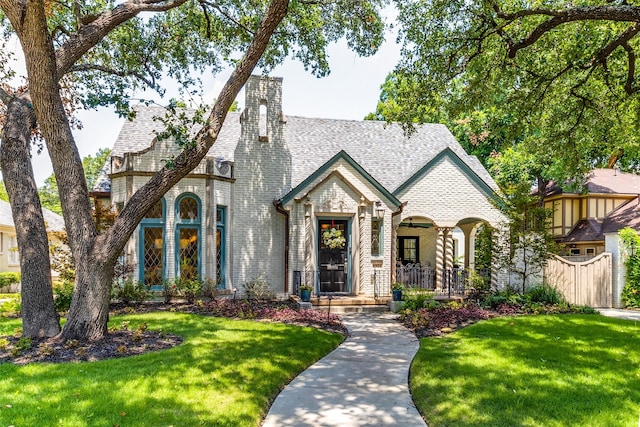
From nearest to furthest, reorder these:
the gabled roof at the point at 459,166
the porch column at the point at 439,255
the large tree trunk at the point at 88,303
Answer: the large tree trunk at the point at 88,303 → the gabled roof at the point at 459,166 → the porch column at the point at 439,255

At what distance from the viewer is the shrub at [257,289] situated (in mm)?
15969

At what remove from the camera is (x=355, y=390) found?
22.2ft

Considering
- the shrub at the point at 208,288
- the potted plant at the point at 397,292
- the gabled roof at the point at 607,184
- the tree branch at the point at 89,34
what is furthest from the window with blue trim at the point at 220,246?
the gabled roof at the point at 607,184

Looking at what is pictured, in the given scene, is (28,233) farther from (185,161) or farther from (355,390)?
(355,390)

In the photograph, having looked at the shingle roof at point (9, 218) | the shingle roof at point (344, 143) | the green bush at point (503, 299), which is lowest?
the green bush at point (503, 299)

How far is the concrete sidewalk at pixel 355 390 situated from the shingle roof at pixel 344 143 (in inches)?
374

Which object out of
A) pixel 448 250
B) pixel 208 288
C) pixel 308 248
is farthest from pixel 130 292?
pixel 448 250

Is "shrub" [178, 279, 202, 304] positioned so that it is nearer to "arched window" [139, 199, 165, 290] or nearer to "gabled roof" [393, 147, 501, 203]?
"arched window" [139, 199, 165, 290]

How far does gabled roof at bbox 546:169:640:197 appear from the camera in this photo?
25.6 metres

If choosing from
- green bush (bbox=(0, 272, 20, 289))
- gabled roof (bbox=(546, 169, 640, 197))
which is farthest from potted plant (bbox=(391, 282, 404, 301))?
green bush (bbox=(0, 272, 20, 289))

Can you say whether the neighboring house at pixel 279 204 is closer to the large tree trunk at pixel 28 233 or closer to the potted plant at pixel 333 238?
the potted plant at pixel 333 238

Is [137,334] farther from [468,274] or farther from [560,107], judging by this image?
[560,107]

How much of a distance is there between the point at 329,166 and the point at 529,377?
10411 millimetres

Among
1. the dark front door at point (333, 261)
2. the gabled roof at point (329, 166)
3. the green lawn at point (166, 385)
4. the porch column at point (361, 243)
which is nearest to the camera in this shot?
the green lawn at point (166, 385)
